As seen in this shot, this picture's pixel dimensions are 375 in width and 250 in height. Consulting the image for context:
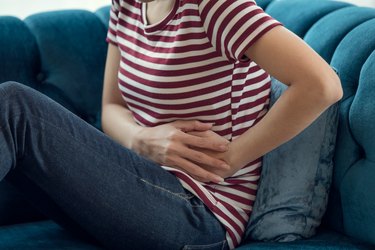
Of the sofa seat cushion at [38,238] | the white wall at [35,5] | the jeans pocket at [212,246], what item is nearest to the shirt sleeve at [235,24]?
the jeans pocket at [212,246]

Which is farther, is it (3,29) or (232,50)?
(3,29)

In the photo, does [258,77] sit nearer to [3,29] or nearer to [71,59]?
[71,59]

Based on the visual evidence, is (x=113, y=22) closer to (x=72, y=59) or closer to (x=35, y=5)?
(x=72, y=59)

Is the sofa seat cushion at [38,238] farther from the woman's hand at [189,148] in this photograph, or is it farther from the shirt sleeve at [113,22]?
the shirt sleeve at [113,22]

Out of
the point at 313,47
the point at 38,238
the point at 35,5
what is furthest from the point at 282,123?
the point at 35,5

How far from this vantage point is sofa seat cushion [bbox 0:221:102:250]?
124 centimetres

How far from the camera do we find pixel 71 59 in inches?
60.1

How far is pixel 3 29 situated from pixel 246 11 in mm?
665

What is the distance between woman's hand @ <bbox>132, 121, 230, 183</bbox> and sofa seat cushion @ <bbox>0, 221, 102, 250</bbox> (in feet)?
0.76

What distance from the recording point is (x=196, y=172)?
3.96 ft

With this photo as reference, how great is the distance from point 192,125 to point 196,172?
3.5 inches

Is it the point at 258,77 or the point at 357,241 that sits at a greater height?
the point at 258,77

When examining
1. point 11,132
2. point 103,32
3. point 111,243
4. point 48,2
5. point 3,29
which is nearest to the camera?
point 11,132

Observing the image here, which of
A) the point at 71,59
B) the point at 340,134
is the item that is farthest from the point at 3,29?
the point at 340,134
